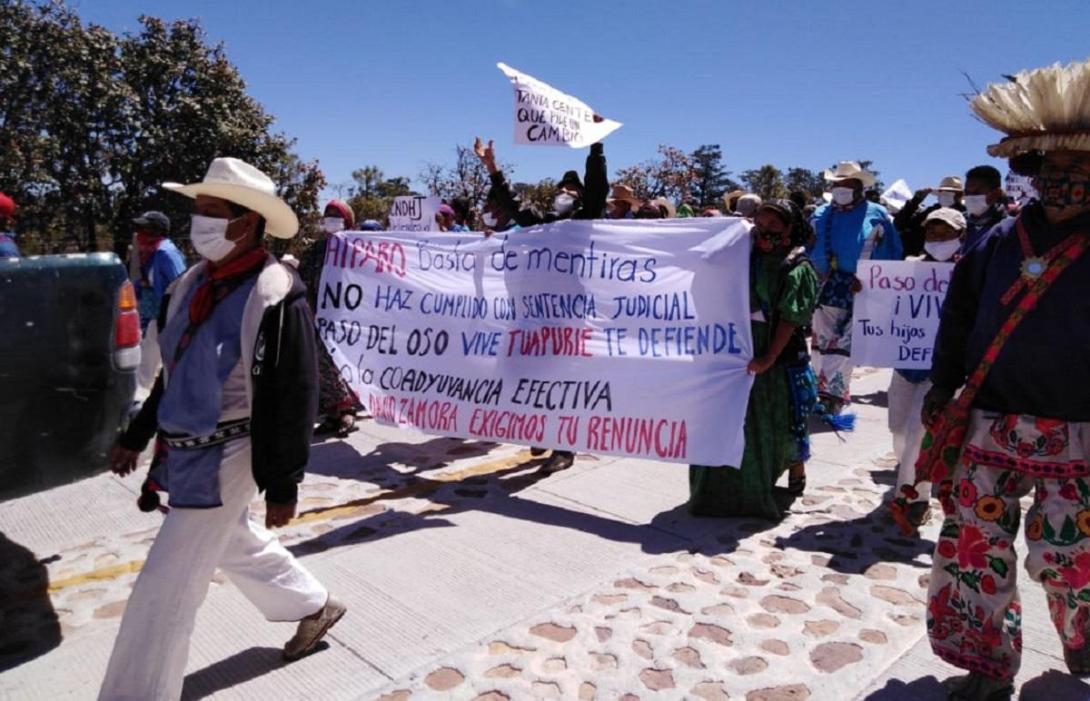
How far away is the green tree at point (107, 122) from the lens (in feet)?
61.9

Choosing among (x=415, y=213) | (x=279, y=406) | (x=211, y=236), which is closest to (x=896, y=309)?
(x=279, y=406)

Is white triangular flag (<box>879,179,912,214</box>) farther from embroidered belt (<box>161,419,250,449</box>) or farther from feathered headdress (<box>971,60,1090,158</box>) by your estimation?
embroidered belt (<box>161,419,250,449</box>)

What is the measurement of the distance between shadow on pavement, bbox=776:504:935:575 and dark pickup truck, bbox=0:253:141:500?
11.2 feet

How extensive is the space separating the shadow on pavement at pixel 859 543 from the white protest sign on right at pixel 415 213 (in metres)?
6.16

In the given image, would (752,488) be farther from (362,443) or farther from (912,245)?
(912,245)

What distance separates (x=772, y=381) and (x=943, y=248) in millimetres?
1486

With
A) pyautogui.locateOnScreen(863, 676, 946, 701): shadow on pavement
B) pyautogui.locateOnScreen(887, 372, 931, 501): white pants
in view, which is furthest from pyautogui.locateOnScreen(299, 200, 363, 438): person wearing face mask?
pyautogui.locateOnScreen(863, 676, 946, 701): shadow on pavement

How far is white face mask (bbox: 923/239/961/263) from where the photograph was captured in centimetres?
490

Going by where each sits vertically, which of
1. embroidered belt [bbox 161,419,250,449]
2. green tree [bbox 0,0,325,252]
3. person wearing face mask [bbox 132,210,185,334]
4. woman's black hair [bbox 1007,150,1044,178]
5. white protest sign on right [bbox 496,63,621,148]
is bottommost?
embroidered belt [bbox 161,419,250,449]

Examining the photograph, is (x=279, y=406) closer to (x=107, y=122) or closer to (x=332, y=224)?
(x=332, y=224)

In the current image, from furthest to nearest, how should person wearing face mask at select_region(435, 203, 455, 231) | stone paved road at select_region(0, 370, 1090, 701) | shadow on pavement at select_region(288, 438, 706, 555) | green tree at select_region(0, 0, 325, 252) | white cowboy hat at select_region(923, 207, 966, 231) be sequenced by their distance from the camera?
1. green tree at select_region(0, 0, 325, 252)
2. person wearing face mask at select_region(435, 203, 455, 231)
3. white cowboy hat at select_region(923, 207, 966, 231)
4. shadow on pavement at select_region(288, 438, 706, 555)
5. stone paved road at select_region(0, 370, 1090, 701)

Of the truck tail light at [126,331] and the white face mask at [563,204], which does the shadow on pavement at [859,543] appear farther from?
the truck tail light at [126,331]

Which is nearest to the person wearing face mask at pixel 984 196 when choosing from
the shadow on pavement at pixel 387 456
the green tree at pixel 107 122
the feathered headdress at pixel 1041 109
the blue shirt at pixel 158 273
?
the feathered headdress at pixel 1041 109

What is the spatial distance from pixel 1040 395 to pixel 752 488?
2122mm
